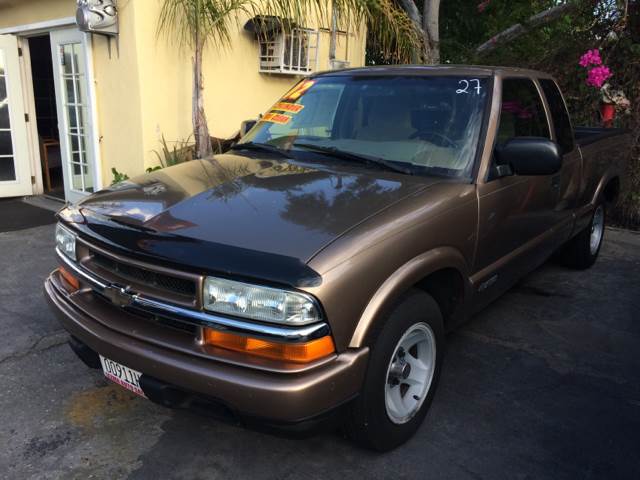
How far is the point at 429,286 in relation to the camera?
2.93m

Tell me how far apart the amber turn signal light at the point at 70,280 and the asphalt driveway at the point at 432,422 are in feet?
2.35

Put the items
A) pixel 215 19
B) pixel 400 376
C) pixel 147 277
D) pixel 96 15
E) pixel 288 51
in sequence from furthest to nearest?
pixel 288 51
pixel 215 19
pixel 96 15
pixel 400 376
pixel 147 277

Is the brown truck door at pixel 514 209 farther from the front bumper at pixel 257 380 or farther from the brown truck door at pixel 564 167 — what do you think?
the front bumper at pixel 257 380

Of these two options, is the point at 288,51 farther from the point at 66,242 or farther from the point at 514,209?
the point at 66,242

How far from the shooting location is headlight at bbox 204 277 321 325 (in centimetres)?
213

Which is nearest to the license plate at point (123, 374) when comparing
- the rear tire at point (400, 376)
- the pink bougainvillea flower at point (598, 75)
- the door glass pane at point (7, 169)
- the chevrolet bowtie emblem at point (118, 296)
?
the chevrolet bowtie emblem at point (118, 296)

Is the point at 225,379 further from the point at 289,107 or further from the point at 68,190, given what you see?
the point at 68,190

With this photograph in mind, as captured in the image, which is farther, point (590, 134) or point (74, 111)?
point (74, 111)

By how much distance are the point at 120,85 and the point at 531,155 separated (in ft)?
17.5

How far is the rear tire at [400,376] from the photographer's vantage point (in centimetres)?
242

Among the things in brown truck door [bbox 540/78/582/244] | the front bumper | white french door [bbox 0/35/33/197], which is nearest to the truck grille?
the front bumper

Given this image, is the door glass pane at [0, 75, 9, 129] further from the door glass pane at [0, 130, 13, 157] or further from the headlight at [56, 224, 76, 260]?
the headlight at [56, 224, 76, 260]

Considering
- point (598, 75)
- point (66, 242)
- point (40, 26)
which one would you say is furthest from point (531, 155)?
point (40, 26)

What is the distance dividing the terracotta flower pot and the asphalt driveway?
12.3ft
